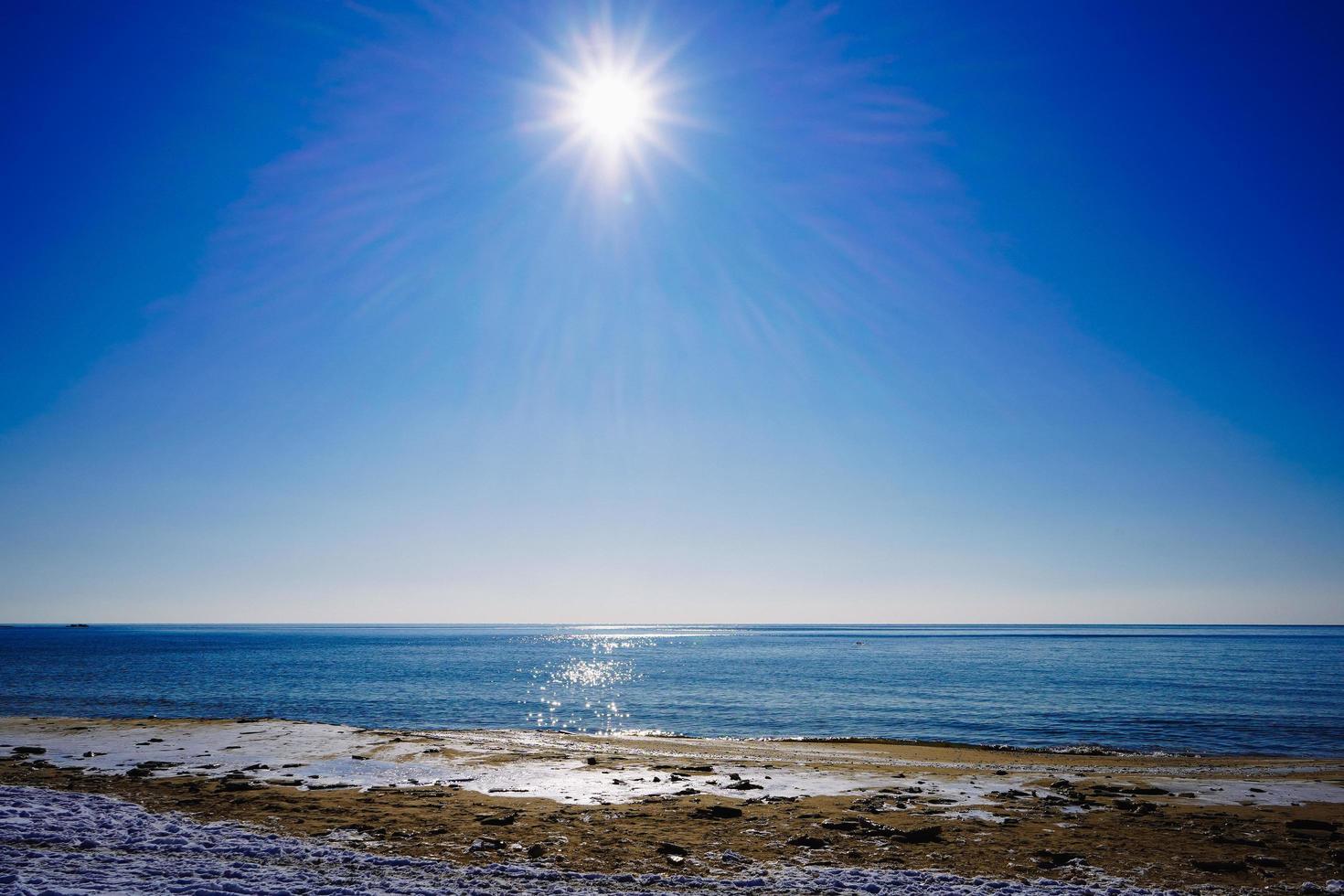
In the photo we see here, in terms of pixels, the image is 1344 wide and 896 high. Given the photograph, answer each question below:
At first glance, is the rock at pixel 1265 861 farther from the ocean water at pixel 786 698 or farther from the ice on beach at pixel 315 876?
the ocean water at pixel 786 698

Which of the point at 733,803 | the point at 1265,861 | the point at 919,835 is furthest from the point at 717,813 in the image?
the point at 1265,861

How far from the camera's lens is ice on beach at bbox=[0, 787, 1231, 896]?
1144 centimetres

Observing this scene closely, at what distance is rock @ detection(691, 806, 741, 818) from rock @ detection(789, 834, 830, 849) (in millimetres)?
2507

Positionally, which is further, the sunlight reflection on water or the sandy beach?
the sunlight reflection on water

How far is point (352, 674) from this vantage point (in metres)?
80.4

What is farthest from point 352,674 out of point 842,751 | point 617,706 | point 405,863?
point 405,863

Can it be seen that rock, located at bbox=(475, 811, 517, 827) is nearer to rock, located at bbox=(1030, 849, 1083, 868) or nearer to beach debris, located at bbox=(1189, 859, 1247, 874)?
rock, located at bbox=(1030, 849, 1083, 868)

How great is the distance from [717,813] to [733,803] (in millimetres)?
1789

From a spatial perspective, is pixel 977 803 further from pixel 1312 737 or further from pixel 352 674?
pixel 352 674

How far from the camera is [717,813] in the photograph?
684 inches

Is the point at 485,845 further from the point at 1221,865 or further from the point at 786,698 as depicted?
the point at 786,698

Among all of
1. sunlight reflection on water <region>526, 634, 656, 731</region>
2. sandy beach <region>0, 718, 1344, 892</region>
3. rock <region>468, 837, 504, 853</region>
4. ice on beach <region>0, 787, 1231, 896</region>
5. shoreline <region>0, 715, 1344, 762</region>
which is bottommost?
sunlight reflection on water <region>526, 634, 656, 731</region>

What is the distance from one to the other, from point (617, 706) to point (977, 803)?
36675mm

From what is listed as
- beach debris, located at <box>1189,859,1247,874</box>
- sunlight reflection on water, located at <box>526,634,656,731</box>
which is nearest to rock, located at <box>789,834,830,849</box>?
beach debris, located at <box>1189,859,1247,874</box>
